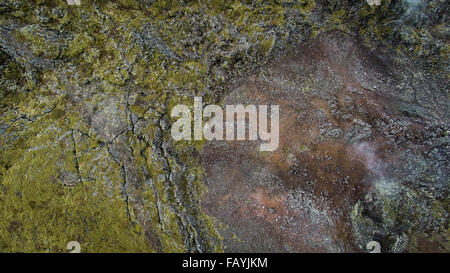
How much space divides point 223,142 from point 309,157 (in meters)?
3.19

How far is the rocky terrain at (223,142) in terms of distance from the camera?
31.8 ft

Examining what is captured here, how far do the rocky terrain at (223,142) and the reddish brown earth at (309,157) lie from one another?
0.15 ft

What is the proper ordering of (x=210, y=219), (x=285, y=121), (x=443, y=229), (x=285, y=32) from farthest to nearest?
(x=285, y=32) < (x=285, y=121) < (x=210, y=219) < (x=443, y=229)

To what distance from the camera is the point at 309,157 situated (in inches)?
402

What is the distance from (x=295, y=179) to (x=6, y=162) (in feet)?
34.1

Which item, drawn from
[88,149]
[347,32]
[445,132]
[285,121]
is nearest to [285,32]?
[347,32]

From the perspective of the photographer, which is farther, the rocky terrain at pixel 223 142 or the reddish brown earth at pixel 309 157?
the rocky terrain at pixel 223 142

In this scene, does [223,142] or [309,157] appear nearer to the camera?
[309,157]

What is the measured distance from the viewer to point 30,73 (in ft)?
37.6

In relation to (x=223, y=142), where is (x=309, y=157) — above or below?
below

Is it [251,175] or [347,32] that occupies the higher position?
[347,32]

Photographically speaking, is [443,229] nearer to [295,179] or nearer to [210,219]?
[295,179]

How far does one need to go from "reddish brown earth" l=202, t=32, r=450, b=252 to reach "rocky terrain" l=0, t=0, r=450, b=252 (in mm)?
46

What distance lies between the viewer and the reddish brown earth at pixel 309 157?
960 centimetres
